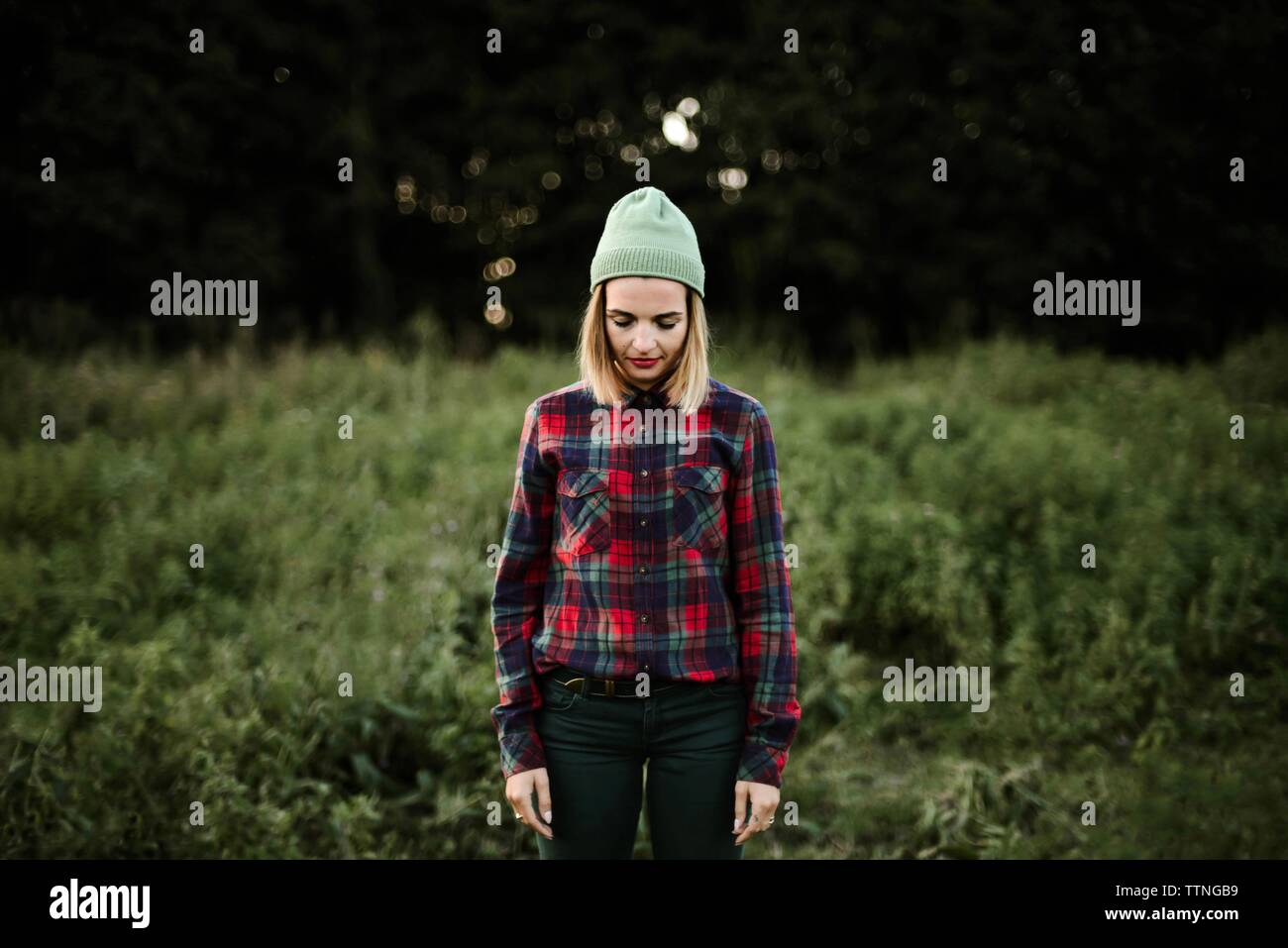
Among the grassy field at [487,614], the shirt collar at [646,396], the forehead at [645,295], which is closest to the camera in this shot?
the forehead at [645,295]

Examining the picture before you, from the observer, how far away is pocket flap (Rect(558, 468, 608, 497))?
89.8 inches

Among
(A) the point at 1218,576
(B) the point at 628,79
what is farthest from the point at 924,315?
(A) the point at 1218,576

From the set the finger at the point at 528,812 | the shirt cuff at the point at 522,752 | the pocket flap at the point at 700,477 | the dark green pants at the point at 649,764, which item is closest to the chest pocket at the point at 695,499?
the pocket flap at the point at 700,477

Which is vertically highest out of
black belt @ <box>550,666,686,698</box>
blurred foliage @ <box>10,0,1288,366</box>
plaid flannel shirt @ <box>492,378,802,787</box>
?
blurred foliage @ <box>10,0,1288,366</box>

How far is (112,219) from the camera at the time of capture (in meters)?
11.7

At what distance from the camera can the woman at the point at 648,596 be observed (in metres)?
2.24

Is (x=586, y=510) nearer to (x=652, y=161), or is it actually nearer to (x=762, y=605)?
(x=762, y=605)

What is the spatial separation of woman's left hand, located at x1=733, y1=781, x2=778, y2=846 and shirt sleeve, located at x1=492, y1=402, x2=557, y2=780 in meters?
0.49

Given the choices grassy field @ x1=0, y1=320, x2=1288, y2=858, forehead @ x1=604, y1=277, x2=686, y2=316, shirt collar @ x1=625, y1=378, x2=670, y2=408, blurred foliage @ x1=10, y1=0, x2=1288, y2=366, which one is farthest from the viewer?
blurred foliage @ x1=10, y1=0, x2=1288, y2=366

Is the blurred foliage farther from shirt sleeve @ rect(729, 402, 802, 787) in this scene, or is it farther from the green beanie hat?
shirt sleeve @ rect(729, 402, 802, 787)

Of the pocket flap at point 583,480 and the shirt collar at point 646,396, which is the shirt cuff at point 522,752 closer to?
the pocket flap at point 583,480

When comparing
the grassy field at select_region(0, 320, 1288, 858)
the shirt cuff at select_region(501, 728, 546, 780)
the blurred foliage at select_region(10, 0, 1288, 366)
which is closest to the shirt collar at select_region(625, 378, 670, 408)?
the shirt cuff at select_region(501, 728, 546, 780)

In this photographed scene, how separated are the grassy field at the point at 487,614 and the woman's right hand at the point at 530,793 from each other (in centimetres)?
200

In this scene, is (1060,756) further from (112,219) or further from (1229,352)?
(112,219)
